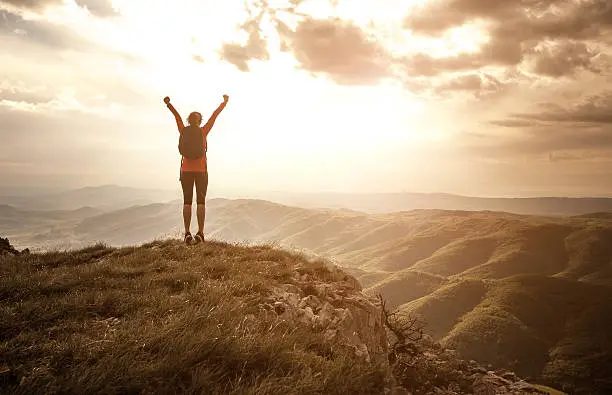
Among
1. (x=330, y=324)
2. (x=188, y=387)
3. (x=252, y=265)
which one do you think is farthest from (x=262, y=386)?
(x=252, y=265)

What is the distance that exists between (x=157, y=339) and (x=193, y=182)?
7.14m

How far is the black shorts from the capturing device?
10695 millimetres

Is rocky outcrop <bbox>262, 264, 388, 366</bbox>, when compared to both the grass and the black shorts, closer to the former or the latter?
the grass

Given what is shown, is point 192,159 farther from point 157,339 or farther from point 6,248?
point 6,248

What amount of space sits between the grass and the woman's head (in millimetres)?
4624

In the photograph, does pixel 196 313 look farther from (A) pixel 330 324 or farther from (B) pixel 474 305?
(B) pixel 474 305

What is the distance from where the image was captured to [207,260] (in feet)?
28.0

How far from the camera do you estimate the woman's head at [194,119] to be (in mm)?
10750

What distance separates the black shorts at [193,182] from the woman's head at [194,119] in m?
1.38

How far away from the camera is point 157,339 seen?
413cm

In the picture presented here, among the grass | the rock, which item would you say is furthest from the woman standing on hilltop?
the rock

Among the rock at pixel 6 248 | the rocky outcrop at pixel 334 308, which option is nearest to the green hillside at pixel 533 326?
the rocky outcrop at pixel 334 308

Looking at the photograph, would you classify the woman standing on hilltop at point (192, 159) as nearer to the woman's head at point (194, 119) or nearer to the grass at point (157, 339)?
the woman's head at point (194, 119)

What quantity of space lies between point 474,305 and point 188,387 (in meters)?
183
